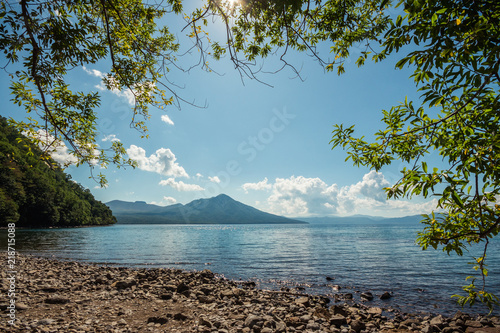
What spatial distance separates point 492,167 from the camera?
3299mm

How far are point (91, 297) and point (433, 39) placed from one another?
13761 mm

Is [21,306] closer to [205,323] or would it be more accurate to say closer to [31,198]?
[205,323]

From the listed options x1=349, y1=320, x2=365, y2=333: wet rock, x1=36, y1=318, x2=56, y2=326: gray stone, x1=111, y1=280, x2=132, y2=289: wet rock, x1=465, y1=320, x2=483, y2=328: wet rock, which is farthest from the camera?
x1=111, y1=280, x2=132, y2=289: wet rock

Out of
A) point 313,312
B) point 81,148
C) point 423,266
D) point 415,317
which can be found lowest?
point 423,266

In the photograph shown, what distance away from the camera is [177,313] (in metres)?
8.19

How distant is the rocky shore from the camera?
7.14 m

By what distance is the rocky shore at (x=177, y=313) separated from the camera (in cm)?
714

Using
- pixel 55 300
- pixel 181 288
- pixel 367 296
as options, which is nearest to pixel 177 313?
pixel 181 288

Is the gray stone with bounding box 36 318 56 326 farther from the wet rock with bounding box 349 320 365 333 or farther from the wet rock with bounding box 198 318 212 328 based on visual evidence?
the wet rock with bounding box 349 320 365 333

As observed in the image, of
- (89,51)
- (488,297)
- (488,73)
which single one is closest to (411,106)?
(488,73)

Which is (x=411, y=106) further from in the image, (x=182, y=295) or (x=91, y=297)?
(x=91, y=297)

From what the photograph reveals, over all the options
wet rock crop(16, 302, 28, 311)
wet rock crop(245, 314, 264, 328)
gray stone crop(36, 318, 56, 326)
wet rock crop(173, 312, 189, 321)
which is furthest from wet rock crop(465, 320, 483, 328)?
wet rock crop(16, 302, 28, 311)

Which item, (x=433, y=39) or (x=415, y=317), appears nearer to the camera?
(x=433, y=39)

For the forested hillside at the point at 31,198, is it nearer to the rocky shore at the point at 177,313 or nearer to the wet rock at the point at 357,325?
the rocky shore at the point at 177,313
